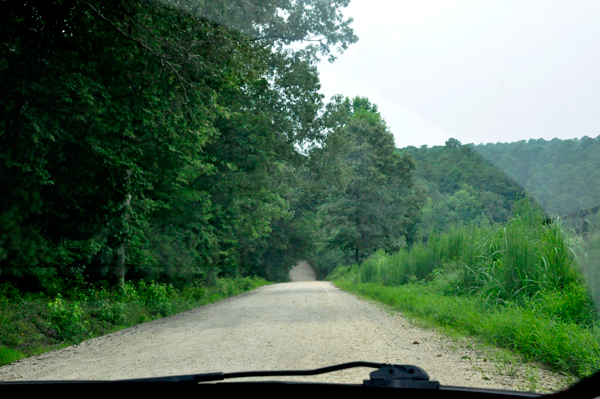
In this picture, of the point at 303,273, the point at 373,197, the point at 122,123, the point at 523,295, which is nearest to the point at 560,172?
the point at 523,295

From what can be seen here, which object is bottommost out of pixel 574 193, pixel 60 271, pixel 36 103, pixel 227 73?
pixel 60 271

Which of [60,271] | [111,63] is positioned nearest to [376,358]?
[111,63]

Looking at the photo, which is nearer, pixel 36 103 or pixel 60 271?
pixel 36 103

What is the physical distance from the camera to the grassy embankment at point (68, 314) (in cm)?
821

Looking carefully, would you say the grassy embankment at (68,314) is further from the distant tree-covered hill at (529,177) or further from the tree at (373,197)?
the tree at (373,197)

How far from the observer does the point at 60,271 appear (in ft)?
41.2

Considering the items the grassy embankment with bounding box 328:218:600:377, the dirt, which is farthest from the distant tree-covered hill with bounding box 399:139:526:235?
the dirt

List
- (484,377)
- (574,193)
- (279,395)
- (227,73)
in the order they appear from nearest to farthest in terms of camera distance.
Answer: (279,395) < (484,377) < (574,193) < (227,73)

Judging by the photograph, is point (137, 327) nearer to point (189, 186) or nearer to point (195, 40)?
point (195, 40)

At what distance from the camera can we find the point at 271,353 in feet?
21.1

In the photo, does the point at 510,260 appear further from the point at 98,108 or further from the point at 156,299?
the point at 156,299

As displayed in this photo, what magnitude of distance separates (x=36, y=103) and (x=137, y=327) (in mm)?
5342

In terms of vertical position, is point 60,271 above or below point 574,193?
below

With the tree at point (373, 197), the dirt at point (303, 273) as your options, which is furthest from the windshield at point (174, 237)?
the dirt at point (303, 273)
